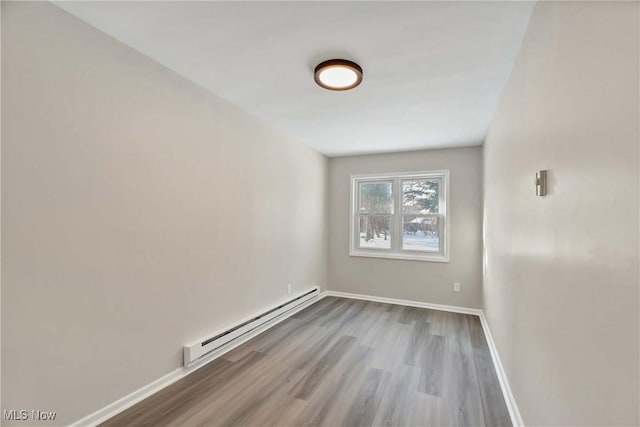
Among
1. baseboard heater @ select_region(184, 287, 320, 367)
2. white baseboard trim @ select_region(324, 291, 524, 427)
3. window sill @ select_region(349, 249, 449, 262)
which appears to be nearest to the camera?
white baseboard trim @ select_region(324, 291, 524, 427)

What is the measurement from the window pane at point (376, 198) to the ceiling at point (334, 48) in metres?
1.90

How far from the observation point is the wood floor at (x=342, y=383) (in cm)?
188

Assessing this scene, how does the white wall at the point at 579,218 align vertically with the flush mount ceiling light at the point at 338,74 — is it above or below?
below

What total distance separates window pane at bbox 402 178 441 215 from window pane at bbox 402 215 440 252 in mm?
123

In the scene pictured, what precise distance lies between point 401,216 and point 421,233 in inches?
16.6

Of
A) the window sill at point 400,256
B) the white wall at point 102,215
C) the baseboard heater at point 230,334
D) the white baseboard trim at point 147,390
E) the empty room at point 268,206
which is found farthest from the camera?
the window sill at point 400,256

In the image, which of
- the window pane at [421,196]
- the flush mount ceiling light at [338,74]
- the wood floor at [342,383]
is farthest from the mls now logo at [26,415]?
the window pane at [421,196]

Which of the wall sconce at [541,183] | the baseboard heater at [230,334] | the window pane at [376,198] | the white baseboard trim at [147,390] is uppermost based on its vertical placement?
the window pane at [376,198]

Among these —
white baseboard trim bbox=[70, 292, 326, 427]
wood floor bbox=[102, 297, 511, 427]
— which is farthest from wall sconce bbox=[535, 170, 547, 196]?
white baseboard trim bbox=[70, 292, 326, 427]

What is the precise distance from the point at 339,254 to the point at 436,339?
220 centimetres

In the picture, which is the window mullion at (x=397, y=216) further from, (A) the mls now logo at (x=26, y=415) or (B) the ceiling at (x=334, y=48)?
(A) the mls now logo at (x=26, y=415)

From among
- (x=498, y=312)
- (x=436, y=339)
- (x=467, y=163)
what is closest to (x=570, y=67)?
(x=498, y=312)

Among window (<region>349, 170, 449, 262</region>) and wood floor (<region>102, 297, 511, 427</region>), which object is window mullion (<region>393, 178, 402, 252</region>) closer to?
window (<region>349, 170, 449, 262</region>)

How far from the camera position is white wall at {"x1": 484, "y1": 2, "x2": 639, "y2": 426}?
29.2 inches
